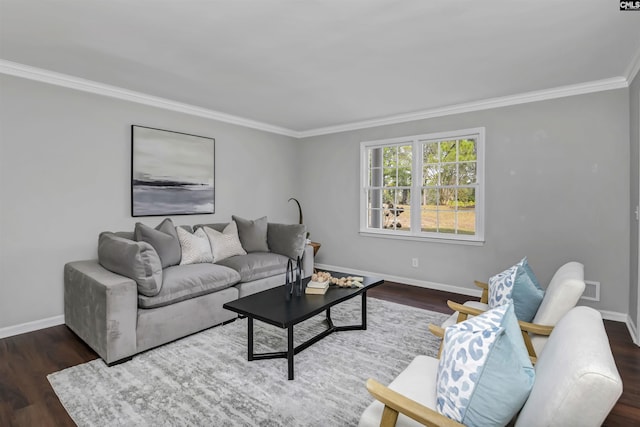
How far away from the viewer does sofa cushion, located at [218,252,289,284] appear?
382cm

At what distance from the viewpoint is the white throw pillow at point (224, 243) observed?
4082 mm

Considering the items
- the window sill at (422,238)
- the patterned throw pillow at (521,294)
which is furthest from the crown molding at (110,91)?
the patterned throw pillow at (521,294)

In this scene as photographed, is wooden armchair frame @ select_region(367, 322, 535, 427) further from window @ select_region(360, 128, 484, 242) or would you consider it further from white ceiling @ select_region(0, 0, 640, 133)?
window @ select_region(360, 128, 484, 242)

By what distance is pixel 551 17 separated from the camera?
2334 millimetres

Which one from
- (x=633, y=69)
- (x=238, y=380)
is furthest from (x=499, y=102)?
(x=238, y=380)

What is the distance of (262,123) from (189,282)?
10.5 ft

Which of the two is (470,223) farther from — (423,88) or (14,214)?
(14,214)

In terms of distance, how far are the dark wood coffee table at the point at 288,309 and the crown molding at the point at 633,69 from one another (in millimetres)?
3094

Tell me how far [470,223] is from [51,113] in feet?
16.6

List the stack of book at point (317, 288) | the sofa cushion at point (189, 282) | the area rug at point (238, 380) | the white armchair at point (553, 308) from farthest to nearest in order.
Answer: the stack of book at point (317, 288), the sofa cushion at point (189, 282), the area rug at point (238, 380), the white armchair at point (553, 308)

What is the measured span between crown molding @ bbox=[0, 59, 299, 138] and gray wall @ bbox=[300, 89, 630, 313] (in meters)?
2.49

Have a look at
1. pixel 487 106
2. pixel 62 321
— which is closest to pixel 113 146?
pixel 62 321

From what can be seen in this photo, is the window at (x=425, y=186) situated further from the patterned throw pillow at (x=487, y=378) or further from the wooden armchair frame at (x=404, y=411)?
the wooden armchair frame at (x=404, y=411)

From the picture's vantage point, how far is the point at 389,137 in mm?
5242
